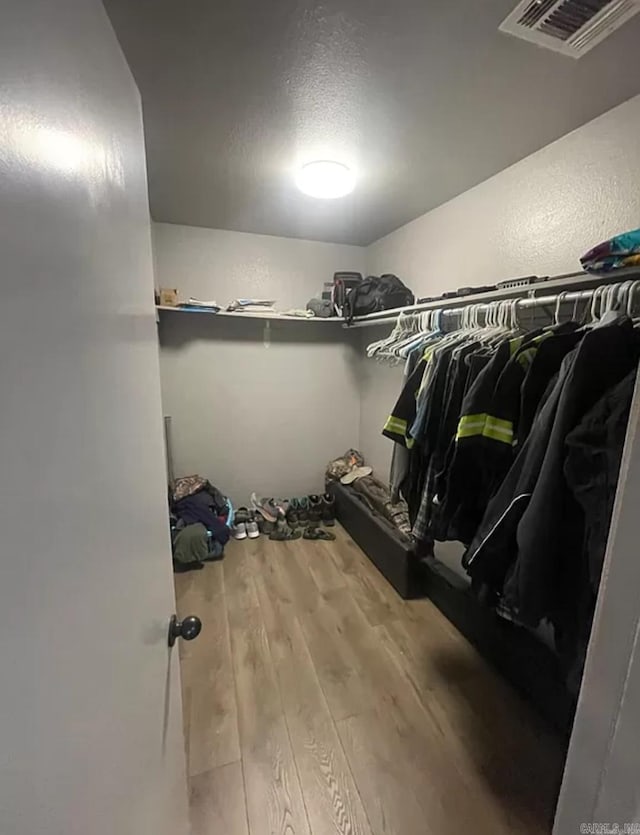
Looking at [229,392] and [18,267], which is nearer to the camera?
[18,267]

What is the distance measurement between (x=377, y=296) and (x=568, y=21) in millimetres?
1591

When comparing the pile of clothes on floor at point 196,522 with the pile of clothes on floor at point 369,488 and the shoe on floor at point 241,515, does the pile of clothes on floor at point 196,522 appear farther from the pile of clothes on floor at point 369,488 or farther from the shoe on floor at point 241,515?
the pile of clothes on floor at point 369,488

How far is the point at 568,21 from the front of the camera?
40.2 inches

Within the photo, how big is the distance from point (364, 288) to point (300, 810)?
8.58ft

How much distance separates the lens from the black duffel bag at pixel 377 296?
2.54m

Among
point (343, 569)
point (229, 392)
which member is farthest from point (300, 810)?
point (229, 392)

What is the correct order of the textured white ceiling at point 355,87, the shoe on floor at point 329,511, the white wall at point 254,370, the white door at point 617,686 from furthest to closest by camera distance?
1. the shoe on floor at point 329,511
2. the white wall at point 254,370
3. the textured white ceiling at point 355,87
4. the white door at point 617,686

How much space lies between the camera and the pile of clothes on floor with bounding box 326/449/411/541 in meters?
2.46

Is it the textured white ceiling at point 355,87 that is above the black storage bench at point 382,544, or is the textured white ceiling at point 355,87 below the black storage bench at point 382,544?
above

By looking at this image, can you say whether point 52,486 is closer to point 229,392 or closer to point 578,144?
point 578,144

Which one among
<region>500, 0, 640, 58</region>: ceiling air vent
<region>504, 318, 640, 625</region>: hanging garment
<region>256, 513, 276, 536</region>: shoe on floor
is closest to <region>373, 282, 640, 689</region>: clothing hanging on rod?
<region>504, 318, 640, 625</region>: hanging garment

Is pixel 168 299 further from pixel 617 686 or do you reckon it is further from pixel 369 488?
pixel 617 686

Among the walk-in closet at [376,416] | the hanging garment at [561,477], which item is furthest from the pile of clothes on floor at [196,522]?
the hanging garment at [561,477]

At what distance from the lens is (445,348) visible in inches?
63.4
